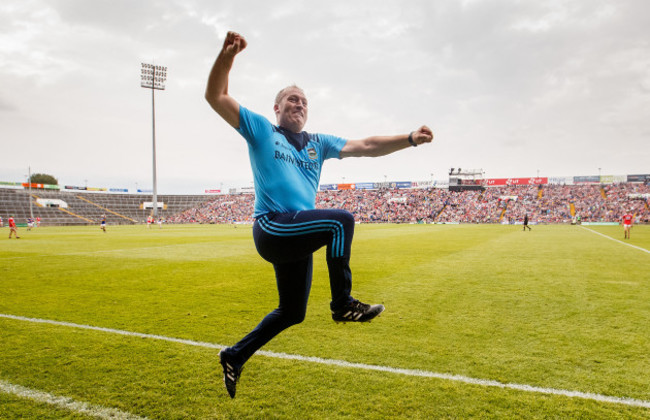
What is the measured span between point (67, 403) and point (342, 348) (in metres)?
2.88

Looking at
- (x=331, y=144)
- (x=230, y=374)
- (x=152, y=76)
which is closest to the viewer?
(x=230, y=374)

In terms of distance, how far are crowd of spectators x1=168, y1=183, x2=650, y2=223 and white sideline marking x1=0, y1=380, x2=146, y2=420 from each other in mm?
63065

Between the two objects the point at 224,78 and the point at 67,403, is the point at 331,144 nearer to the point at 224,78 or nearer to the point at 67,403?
the point at 224,78

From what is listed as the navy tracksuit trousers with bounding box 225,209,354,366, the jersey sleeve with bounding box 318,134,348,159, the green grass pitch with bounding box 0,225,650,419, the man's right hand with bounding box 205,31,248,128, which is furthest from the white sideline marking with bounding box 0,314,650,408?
the man's right hand with bounding box 205,31,248,128

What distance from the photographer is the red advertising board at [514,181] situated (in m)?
71.4

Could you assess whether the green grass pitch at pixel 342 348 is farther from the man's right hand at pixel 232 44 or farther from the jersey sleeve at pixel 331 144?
the man's right hand at pixel 232 44

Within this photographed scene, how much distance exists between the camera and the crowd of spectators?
6097cm

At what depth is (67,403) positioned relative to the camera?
3377 mm

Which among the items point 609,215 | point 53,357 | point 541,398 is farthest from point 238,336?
point 609,215

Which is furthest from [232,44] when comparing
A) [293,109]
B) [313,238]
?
[313,238]

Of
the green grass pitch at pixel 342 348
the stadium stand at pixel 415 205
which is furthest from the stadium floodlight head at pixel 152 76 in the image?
the green grass pitch at pixel 342 348

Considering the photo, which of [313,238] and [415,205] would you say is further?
[415,205]

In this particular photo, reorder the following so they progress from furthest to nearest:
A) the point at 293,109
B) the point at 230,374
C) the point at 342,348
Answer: the point at 342,348 < the point at 293,109 < the point at 230,374

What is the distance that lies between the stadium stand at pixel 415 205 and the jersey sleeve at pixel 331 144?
64.8m
